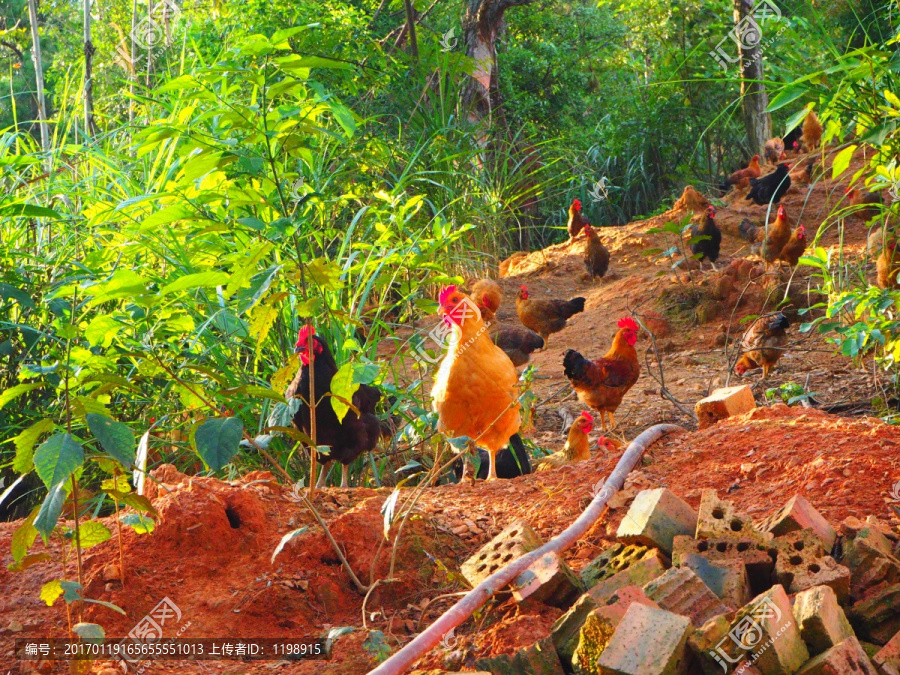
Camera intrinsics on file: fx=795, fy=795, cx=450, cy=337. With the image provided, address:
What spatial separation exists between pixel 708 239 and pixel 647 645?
6.84 metres

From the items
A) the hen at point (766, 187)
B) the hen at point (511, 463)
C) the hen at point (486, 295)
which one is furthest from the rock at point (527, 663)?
the hen at point (766, 187)

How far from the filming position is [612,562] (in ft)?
6.93

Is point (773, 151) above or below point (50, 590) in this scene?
below

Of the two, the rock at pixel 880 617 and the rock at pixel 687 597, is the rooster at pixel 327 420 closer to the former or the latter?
the rock at pixel 687 597

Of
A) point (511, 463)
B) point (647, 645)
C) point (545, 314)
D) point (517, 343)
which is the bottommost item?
point (545, 314)

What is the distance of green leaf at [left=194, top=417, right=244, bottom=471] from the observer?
1.70 m

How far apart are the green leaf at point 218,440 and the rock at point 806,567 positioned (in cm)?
130

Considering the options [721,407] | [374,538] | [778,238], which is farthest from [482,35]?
[374,538]

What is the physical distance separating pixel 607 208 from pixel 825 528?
12177mm

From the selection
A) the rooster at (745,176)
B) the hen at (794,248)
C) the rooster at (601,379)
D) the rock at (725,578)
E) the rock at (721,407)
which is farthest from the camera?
the rooster at (745,176)

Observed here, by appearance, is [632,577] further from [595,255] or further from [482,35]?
[482,35]

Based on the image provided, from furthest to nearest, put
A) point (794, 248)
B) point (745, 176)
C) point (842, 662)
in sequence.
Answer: point (745, 176) < point (794, 248) < point (842, 662)

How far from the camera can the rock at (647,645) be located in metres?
1.53

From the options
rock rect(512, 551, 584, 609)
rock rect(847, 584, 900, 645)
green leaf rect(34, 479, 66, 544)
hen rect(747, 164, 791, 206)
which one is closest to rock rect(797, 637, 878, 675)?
rock rect(847, 584, 900, 645)
